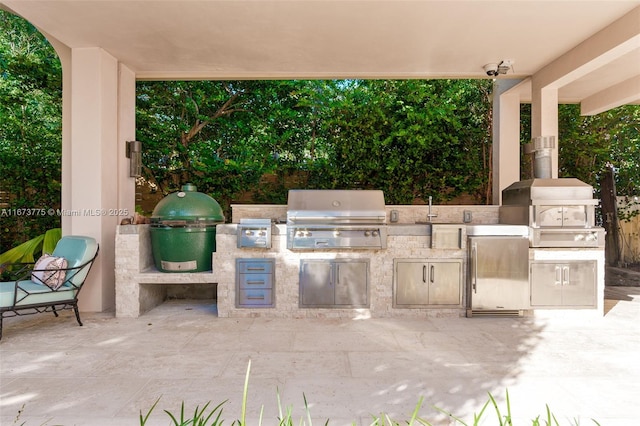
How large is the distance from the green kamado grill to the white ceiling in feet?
5.78

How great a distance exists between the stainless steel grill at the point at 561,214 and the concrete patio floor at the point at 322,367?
0.84 meters

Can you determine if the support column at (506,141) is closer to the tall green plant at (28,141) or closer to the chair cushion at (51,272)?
the chair cushion at (51,272)

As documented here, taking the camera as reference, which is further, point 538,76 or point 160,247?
point 538,76

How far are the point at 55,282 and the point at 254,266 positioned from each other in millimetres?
1891

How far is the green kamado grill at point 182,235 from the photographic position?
4.32 metres

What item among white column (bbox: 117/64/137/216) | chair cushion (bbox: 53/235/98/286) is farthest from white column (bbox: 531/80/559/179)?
chair cushion (bbox: 53/235/98/286)

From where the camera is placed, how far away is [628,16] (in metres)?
3.60

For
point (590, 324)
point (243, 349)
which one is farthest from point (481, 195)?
point (243, 349)

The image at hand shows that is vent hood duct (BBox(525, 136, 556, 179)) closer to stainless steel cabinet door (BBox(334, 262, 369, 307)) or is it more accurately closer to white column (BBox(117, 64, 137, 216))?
stainless steel cabinet door (BBox(334, 262, 369, 307))

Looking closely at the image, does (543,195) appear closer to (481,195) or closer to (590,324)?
(590,324)

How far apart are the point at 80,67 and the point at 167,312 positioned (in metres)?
2.94

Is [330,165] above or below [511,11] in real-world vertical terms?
below

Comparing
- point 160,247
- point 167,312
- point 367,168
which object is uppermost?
point 367,168

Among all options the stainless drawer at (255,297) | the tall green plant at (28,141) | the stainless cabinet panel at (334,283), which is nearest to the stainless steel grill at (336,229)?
the stainless cabinet panel at (334,283)
